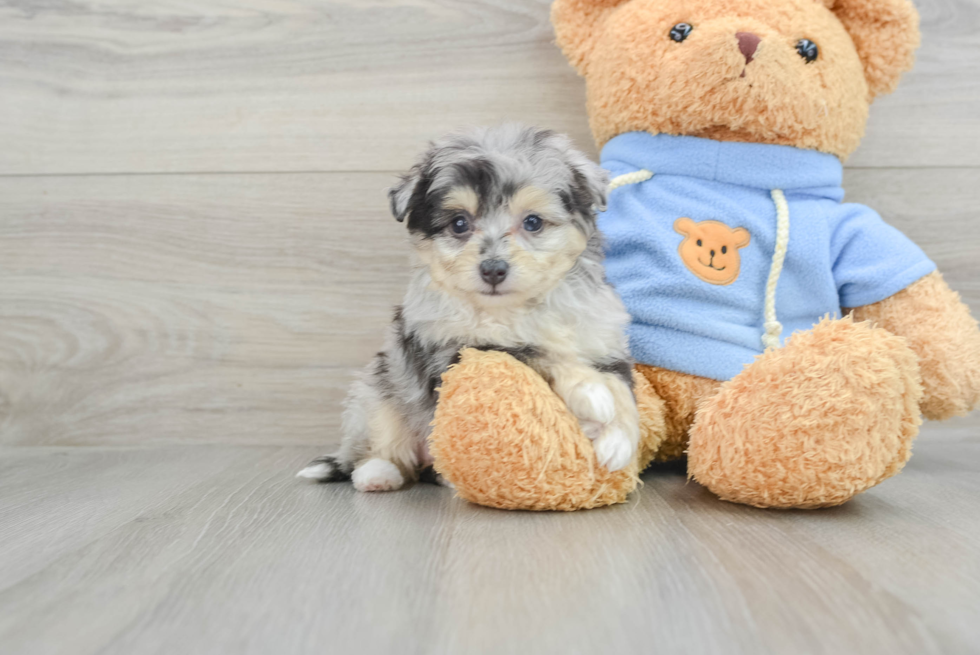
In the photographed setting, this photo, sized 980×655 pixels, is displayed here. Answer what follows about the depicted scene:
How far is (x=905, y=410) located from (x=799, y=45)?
31.4 inches

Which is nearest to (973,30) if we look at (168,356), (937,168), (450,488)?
(937,168)

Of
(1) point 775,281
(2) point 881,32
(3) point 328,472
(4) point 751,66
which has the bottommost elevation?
(3) point 328,472

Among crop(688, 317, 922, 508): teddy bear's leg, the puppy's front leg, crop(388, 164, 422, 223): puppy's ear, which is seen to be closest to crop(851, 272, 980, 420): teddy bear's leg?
crop(688, 317, 922, 508): teddy bear's leg

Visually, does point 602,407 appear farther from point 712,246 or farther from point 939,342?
point 939,342

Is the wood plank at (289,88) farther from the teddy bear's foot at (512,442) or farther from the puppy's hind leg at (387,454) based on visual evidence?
the teddy bear's foot at (512,442)

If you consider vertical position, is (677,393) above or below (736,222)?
below

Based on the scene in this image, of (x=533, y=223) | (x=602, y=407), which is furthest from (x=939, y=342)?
(x=533, y=223)

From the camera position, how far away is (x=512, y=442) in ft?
4.16

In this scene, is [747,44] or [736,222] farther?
[736,222]

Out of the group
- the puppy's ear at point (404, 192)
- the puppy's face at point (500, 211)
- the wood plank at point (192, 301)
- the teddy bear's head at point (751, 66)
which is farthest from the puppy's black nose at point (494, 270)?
the wood plank at point (192, 301)

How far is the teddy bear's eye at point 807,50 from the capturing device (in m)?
1.54

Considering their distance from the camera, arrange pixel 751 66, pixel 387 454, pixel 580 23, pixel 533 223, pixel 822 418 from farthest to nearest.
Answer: pixel 580 23, pixel 387 454, pixel 751 66, pixel 533 223, pixel 822 418

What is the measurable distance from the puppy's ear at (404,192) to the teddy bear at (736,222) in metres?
0.33

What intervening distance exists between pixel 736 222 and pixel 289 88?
49.2 inches
